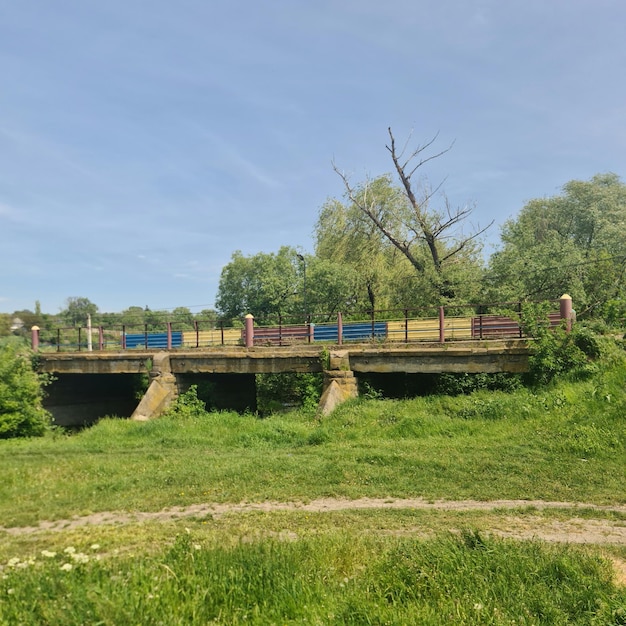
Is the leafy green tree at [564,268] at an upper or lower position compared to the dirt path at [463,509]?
upper

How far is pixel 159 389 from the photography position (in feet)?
56.0

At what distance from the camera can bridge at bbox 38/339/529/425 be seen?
13.9 meters

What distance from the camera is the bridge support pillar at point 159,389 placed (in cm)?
1633

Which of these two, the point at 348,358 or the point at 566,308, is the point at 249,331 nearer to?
the point at 348,358

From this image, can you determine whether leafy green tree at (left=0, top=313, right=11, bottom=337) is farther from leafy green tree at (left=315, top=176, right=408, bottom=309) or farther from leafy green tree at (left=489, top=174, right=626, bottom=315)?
leafy green tree at (left=489, top=174, right=626, bottom=315)

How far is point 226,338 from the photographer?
75.7ft

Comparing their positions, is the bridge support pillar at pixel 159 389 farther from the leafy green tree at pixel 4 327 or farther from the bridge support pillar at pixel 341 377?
the leafy green tree at pixel 4 327

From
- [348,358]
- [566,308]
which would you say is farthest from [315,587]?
[566,308]

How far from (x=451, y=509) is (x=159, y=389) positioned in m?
12.6

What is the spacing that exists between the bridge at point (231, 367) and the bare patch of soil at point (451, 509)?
6219 millimetres

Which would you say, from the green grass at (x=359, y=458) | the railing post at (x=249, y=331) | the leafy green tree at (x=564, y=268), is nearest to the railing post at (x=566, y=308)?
the green grass at (x=359, y=458)

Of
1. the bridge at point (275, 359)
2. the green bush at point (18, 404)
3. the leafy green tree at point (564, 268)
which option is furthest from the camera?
the leafy green tree at point (564, 268)

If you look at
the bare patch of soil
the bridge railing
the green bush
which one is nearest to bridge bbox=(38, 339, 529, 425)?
the bridge railing

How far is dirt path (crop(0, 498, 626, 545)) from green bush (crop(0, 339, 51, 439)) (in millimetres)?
10689
